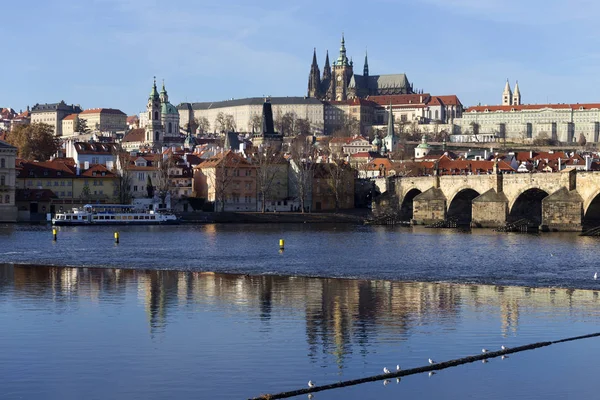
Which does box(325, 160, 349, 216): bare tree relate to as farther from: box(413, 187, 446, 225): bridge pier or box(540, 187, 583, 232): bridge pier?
box(540, 187, 583, 232): bridge pier

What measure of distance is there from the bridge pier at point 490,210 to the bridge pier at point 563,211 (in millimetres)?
5971

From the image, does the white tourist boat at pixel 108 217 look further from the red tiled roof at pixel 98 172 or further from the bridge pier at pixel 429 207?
the bridge pier at pixel 429 207

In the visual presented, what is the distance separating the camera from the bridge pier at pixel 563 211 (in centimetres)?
6612

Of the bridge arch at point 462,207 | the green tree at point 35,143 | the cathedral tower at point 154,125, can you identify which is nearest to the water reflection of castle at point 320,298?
the bridge arch at point 462,207

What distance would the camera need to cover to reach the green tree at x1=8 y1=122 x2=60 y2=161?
113 m

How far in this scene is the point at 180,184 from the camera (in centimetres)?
9631

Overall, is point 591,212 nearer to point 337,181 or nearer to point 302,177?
point 337,181

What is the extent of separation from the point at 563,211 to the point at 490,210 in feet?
27.5

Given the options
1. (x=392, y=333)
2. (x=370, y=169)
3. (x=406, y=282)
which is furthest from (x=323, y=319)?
(x=370, y=169)

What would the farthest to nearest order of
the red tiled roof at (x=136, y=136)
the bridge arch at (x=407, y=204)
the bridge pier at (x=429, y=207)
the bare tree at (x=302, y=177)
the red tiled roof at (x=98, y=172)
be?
the red tiled roof at (x=136, y=136), the bare tree at (x=302, y=177), the red tiled roof at (x=98, y=172), the bridge arch at (x=407, y=204), the bridge pier at (x=429, y=207)

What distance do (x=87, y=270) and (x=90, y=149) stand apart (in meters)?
66.8

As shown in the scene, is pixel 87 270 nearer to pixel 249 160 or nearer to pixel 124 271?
pixel 124 271

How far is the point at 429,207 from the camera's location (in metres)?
81.8

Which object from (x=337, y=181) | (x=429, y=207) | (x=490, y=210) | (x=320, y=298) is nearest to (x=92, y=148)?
(x=337, y=181)
